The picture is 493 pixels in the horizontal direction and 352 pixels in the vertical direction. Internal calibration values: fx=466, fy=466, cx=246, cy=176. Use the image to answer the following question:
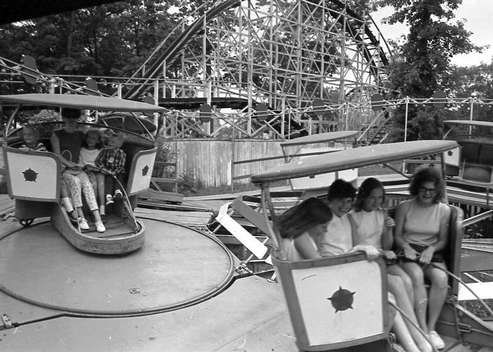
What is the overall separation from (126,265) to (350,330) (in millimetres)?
3324

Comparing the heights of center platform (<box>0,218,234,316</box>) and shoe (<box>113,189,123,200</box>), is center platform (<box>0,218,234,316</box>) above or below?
below

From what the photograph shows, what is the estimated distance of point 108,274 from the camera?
18.0ft

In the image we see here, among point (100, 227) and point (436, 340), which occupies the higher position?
point (100, 227)

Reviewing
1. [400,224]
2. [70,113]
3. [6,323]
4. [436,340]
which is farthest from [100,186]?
[436,340]

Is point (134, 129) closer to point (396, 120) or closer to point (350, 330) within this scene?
point (350, 330)

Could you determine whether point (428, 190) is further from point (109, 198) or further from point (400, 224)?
point (109, 198)

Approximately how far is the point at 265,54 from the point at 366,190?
20022 millimetres

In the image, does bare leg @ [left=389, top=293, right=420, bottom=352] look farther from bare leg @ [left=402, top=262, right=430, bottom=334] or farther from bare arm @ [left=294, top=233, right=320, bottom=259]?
bare arm @ [left=294, top=233, right=320, bottom=259]

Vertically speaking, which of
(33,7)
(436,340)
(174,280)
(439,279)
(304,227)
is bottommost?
(174,280)

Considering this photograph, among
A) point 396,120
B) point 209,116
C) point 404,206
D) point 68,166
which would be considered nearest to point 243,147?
point 209,116

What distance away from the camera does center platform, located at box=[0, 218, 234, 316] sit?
16.0 ft

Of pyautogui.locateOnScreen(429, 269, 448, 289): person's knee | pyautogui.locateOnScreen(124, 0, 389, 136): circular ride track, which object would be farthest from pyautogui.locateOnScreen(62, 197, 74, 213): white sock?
pyautogui.locateOnScreen(124, 0, 389, 136): circular ride track

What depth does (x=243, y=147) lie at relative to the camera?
15898mm

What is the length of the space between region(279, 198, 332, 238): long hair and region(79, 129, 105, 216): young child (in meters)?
3.89
